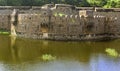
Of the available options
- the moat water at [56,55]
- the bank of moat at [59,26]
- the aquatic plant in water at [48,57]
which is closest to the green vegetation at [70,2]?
the bank of moat at [59,26]

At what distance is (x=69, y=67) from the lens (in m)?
30.0

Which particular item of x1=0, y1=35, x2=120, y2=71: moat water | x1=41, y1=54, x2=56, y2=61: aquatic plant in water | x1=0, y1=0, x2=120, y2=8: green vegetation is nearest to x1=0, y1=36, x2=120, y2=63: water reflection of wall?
x1=0, y1=35, x2=120, y2=71: moat water

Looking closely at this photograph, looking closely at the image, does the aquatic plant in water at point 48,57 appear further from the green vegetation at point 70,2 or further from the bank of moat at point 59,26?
the green vegetation at point 70,2

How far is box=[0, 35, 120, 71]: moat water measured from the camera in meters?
29.9

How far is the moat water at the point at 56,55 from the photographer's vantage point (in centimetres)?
2994

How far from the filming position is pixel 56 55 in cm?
3416

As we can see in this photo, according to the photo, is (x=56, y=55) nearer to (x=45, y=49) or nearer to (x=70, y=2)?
(x=45, y=49)

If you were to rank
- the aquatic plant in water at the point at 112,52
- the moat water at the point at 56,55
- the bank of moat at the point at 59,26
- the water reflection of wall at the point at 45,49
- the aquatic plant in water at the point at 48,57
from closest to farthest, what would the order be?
the moat water at the point at 56,55 < the aquatic plant in water at the point at 48,57 < the water reflection of wall at the point at 45,49 < the aquatic plant in water at the point at 112,52 < the bank of moat at the point at 59,26

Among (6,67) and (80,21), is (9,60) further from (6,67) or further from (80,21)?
(80,21)

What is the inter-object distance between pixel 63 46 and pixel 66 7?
1451 centimetres

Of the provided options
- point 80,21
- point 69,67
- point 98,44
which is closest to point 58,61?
point 69,67

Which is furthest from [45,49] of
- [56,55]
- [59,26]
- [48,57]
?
[59,26]

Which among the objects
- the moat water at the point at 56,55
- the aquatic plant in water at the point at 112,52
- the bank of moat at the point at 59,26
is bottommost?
the aquatic plant in water at the point at 112,52

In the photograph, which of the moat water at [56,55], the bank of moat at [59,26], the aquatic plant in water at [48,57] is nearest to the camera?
the moat water at [56,55]
